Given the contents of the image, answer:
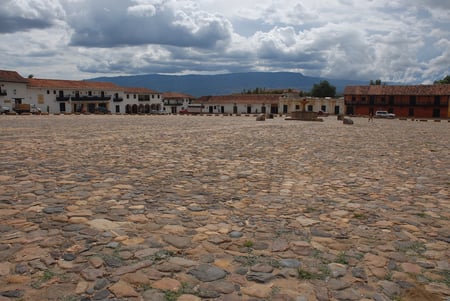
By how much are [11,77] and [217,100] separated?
44.5m

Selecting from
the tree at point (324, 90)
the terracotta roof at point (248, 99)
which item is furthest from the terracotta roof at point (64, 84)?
the tree at point (324, 90)

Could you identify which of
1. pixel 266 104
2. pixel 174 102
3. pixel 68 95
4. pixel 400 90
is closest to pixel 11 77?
pixel 68 95

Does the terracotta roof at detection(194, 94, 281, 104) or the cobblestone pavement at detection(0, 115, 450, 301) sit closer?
the cobblestone pavement at detection(0, 115, 450, 301)

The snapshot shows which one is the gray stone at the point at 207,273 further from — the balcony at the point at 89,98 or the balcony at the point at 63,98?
the balcony at the point at 89,98

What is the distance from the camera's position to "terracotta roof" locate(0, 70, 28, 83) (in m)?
63.9

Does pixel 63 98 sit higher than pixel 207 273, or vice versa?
pixel 63 98

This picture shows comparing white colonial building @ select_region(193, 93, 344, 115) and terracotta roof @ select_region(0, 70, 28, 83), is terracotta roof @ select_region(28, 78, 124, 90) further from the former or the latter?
white colonial building @ select_region(193, 93, 344, 115)

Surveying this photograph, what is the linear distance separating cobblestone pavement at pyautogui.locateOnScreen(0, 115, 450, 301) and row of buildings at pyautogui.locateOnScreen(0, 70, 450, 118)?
52.0 m

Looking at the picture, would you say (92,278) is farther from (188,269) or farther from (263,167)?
(263,167)

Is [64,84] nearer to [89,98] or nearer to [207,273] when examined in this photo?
[89,98]

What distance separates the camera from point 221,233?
4395 mm

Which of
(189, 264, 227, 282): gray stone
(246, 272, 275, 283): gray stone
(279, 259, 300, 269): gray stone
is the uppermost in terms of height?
(279, 259, 300, 269): gray stone

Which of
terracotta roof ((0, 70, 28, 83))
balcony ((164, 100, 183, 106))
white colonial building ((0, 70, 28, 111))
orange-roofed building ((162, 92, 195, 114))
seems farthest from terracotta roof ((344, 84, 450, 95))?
terracotta roof ((0, 70, 28, 83))

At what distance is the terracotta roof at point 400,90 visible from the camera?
69606 millimetres
